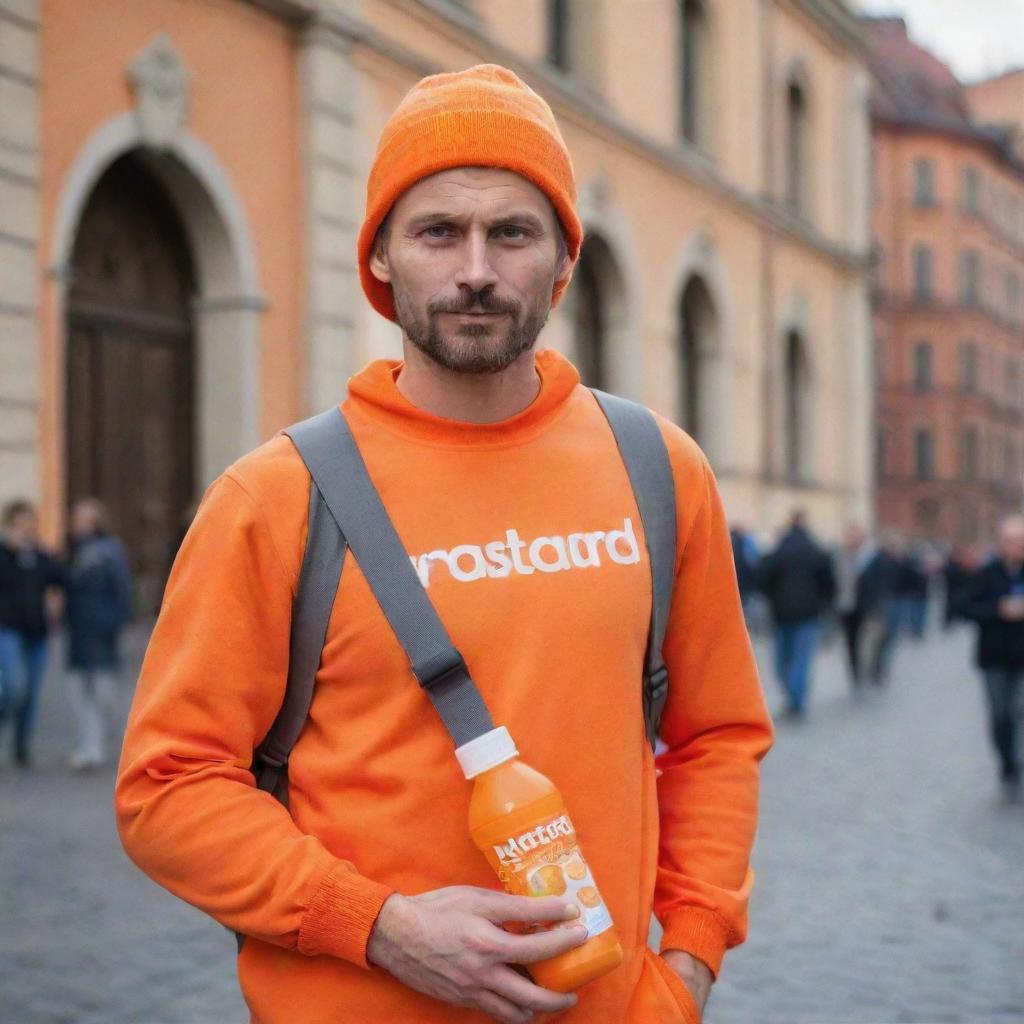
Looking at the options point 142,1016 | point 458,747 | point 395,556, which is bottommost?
point 142,1016

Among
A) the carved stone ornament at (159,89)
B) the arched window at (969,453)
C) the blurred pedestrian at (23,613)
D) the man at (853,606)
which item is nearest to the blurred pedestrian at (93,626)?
the blurred pedestrian at (23,613)

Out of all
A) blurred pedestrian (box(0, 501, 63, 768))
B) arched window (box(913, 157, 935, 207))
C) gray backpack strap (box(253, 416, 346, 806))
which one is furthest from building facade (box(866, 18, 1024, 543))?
gray backpack strap (box(253, 416, 346, 806))

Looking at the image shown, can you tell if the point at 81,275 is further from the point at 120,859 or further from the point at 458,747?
the point at 458,747

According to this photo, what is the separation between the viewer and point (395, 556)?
174 cm

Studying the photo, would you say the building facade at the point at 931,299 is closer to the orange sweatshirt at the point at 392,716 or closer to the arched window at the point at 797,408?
the arched window at the point at 797,408

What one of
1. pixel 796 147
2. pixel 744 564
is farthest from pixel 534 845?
pixel 796 147

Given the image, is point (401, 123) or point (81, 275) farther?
point (81, 275)

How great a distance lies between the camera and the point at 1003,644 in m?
A: 9.09

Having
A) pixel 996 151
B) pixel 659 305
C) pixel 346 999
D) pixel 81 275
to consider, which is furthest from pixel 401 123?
pixel 996 151

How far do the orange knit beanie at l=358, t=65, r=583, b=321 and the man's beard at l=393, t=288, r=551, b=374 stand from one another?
0.14 m

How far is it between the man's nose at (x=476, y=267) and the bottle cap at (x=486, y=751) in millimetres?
490

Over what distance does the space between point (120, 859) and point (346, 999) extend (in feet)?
17.0

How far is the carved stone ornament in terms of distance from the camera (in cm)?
1148

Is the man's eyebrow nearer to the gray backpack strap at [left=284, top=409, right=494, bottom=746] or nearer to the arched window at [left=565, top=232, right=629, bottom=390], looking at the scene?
the gray backpack strap at [left=284, top=409, right=494, bottom=746]
